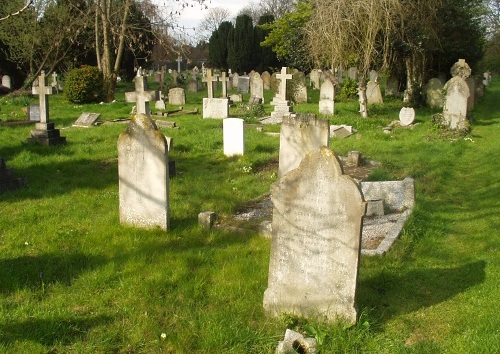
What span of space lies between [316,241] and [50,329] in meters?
2.19

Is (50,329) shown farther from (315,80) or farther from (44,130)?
(315,80)

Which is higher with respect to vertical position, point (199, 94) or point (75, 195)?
point (199, 94)

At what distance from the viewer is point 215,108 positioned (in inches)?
679

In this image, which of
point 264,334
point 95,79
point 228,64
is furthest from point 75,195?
point 228,64

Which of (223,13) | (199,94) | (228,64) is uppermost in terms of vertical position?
(223,13)

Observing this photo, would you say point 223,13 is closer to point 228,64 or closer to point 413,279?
point 228,64

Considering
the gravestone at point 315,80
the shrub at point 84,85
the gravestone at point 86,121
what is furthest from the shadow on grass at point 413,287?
the gravestone at point 315,80

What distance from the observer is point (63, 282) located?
16.0 feet

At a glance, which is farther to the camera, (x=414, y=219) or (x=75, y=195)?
(x=75, y=195)

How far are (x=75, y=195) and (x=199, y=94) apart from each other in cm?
2042

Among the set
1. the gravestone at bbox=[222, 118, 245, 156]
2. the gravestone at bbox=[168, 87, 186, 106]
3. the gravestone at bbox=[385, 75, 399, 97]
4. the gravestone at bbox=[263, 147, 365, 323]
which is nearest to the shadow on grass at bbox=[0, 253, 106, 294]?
the gravestone at bbox=[263, 147, 365, 323]

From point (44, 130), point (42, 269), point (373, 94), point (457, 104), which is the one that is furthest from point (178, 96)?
point (42, 269)

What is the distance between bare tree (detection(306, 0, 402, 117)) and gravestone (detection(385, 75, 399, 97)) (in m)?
8.18

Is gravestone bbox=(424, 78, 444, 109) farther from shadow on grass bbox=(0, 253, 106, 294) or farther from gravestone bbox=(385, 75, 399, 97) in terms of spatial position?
shadow on grass bbox=(0, 253, 106, 294)
